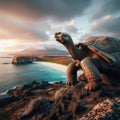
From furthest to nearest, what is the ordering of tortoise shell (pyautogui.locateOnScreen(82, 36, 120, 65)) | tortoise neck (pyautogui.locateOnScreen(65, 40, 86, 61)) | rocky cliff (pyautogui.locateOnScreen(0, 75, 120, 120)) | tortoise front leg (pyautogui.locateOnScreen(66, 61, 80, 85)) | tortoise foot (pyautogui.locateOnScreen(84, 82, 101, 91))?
tortoise front leg (pyautogui.locateOnScreen(66, 61, 80, 85)) → tortoise neck (pyautogui.locateOnScreen(65, 40, 86, 61)) → tortoise shell (pyautogui.locateOnScreen(82, 36, 120, 65)) → tortoise foot (pyautogui.locateOnScreen(84, 82, 101, 91)) → rocky cliff (pyautogui.locateOnScreen(0, 75, 120, 120))

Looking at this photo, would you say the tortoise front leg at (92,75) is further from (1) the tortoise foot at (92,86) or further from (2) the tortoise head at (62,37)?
(2) the tortoise head at (62,37)

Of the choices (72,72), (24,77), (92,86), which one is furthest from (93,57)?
(24,77)

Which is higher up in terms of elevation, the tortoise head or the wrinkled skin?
the tortoise head

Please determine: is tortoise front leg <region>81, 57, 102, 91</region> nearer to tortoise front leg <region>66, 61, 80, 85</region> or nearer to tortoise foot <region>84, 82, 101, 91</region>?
tortoise foot <region>84, 82, 101, 91</region>

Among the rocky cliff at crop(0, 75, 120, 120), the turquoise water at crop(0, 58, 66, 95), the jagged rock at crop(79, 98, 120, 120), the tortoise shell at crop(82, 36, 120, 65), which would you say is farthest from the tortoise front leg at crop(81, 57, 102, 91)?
the turquoise water at crop(0, 58, 66, 95)

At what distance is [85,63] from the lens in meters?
7.32

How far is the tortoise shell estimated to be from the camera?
25.1ft

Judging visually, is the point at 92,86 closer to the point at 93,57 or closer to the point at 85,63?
the point at 85,63

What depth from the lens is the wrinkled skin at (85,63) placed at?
711 cm

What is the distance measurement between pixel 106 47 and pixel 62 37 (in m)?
1.86

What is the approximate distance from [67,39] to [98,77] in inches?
67.5

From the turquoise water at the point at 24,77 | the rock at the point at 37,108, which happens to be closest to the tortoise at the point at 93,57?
the rock at the point at 37,108

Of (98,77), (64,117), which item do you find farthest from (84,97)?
(64,117)

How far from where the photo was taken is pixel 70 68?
8.36m
